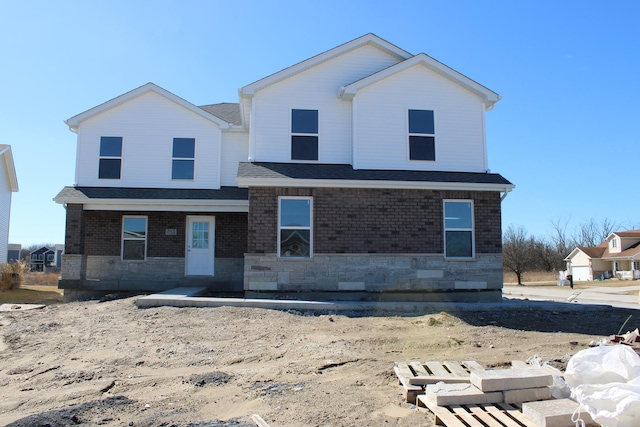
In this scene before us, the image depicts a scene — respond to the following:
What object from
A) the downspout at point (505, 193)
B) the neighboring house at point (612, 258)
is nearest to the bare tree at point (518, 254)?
the neighboring house at point (612, 258)

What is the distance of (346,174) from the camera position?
13602 millimetres

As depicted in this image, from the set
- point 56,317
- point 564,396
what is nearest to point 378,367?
point 564,396

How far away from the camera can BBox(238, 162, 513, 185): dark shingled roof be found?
1323 cm

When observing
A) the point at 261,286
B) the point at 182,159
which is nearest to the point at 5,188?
the point at 182,159

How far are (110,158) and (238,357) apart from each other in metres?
11.4

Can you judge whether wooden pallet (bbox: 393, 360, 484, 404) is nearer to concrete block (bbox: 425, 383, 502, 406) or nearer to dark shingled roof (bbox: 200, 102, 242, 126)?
concrete block (bbox: 425, 383, 502, 406)

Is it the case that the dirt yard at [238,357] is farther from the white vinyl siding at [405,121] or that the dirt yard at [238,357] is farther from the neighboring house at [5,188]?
the neighboring house at [5,188]

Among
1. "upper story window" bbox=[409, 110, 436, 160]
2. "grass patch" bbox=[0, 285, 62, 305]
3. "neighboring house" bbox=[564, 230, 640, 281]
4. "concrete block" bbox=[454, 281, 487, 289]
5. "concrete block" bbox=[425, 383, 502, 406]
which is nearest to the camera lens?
"concrete block" bbox=[425, 383, 502, 406]

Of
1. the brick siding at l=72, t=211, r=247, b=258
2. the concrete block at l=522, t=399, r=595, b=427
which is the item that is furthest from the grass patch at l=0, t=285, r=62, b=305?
the concrete block at l=522, t=399, r=595, b=427

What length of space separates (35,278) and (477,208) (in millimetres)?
28375

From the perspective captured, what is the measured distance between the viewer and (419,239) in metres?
13.5

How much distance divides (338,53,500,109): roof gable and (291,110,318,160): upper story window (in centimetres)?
118

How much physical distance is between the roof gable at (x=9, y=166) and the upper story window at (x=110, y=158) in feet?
46.4

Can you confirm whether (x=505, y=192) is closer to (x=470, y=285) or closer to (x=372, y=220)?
(x=470, y=285)
